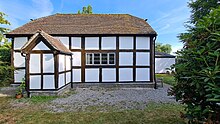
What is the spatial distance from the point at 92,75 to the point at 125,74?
2.38 meters

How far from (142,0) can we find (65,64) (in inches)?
355

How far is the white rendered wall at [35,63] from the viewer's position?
8531 mm

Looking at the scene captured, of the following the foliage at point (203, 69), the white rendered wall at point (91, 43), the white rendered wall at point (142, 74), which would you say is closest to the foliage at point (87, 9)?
the white rendered wall at point (91, 43)

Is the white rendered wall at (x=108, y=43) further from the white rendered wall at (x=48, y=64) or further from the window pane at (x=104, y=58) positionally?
the white rendered wall at (x=48, y=64)

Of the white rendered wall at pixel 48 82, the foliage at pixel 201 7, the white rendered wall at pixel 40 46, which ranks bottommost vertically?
the white rendered wall at pixel 48 82

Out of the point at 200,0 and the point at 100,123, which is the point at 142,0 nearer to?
the point at 200,0

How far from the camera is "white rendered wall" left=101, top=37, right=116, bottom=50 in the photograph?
11.5 meters

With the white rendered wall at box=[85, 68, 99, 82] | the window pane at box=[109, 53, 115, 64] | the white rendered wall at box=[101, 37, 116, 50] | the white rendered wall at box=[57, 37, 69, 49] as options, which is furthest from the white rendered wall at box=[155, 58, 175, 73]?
the white rendered wall at box=[57, 37, 69, 49]

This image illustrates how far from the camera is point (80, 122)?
4.86m

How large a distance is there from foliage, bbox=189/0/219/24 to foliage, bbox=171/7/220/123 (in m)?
13.0

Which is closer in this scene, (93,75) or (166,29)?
(93,75)

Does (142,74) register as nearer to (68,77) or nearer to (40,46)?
(68,77)

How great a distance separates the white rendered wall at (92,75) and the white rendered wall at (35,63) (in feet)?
11.8

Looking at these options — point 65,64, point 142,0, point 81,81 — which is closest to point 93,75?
point 81,81
